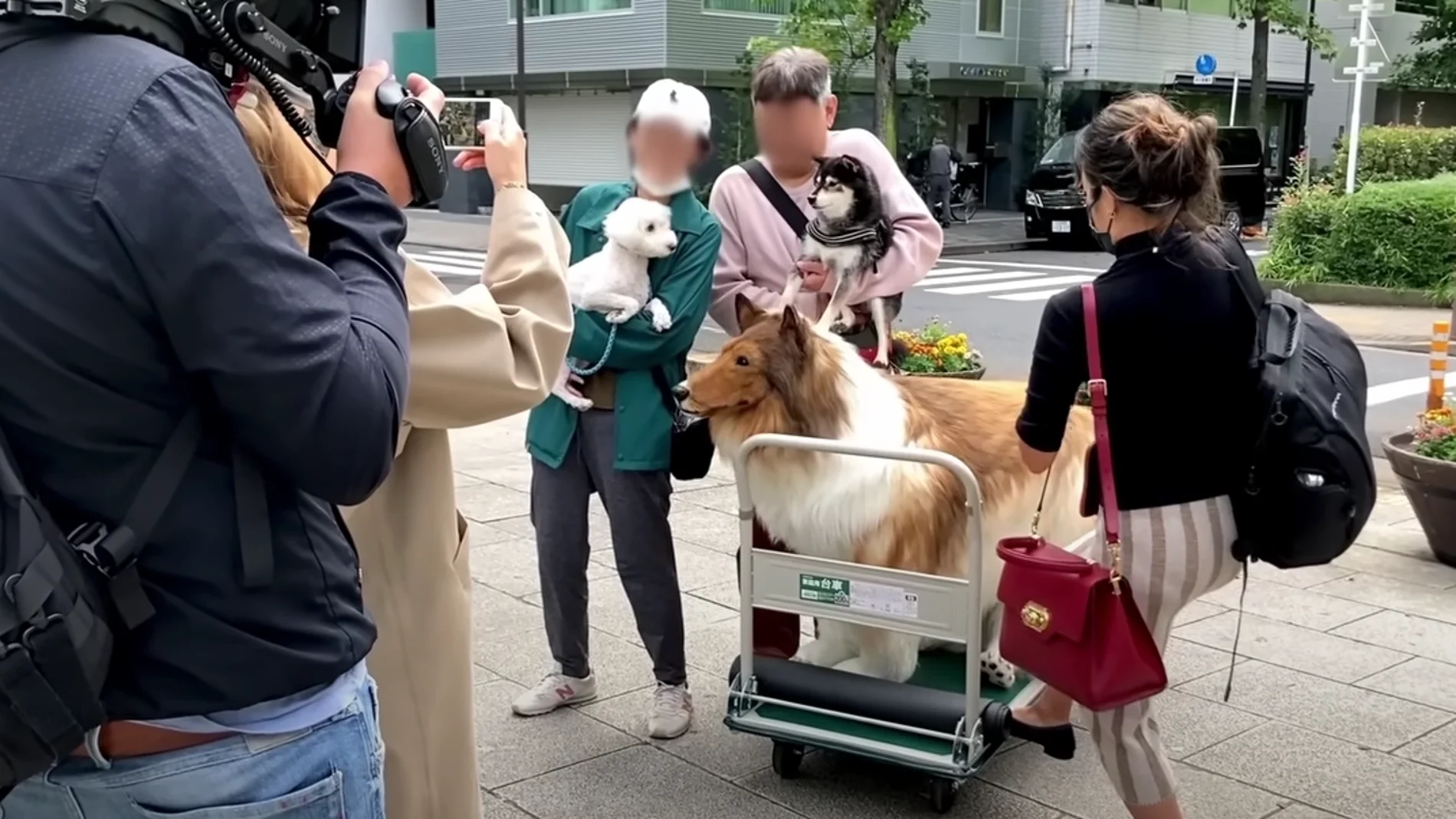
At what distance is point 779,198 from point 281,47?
2.86 m

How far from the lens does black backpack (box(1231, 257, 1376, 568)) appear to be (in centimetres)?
298

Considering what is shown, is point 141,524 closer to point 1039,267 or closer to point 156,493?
point 156,493

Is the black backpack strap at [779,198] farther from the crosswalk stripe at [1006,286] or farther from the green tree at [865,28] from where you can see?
the green tree at [865,28]

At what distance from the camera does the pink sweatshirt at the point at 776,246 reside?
14.3 feet

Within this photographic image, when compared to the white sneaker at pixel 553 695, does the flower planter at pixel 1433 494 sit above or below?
above

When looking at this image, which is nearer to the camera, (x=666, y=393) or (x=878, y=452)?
(x=878, y=452)

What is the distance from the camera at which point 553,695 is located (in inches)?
176

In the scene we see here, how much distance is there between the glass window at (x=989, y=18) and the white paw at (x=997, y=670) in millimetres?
28243

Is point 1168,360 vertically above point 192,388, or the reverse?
point 192,388

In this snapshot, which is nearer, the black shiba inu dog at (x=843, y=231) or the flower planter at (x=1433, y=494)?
the black shiba inu dog at (x=843, y=231)

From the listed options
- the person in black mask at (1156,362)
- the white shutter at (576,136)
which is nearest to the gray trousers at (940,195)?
the white shutter at (576,136)

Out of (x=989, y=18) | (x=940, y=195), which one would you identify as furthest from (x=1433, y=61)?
(x=940, y=195)

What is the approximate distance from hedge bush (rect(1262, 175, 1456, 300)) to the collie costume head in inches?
543

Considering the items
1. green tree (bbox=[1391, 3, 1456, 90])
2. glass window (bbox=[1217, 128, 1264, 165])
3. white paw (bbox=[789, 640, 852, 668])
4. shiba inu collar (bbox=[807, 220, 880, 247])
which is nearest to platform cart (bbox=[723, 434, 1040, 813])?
white paw (bbox=[789, 640, 852, 668])
